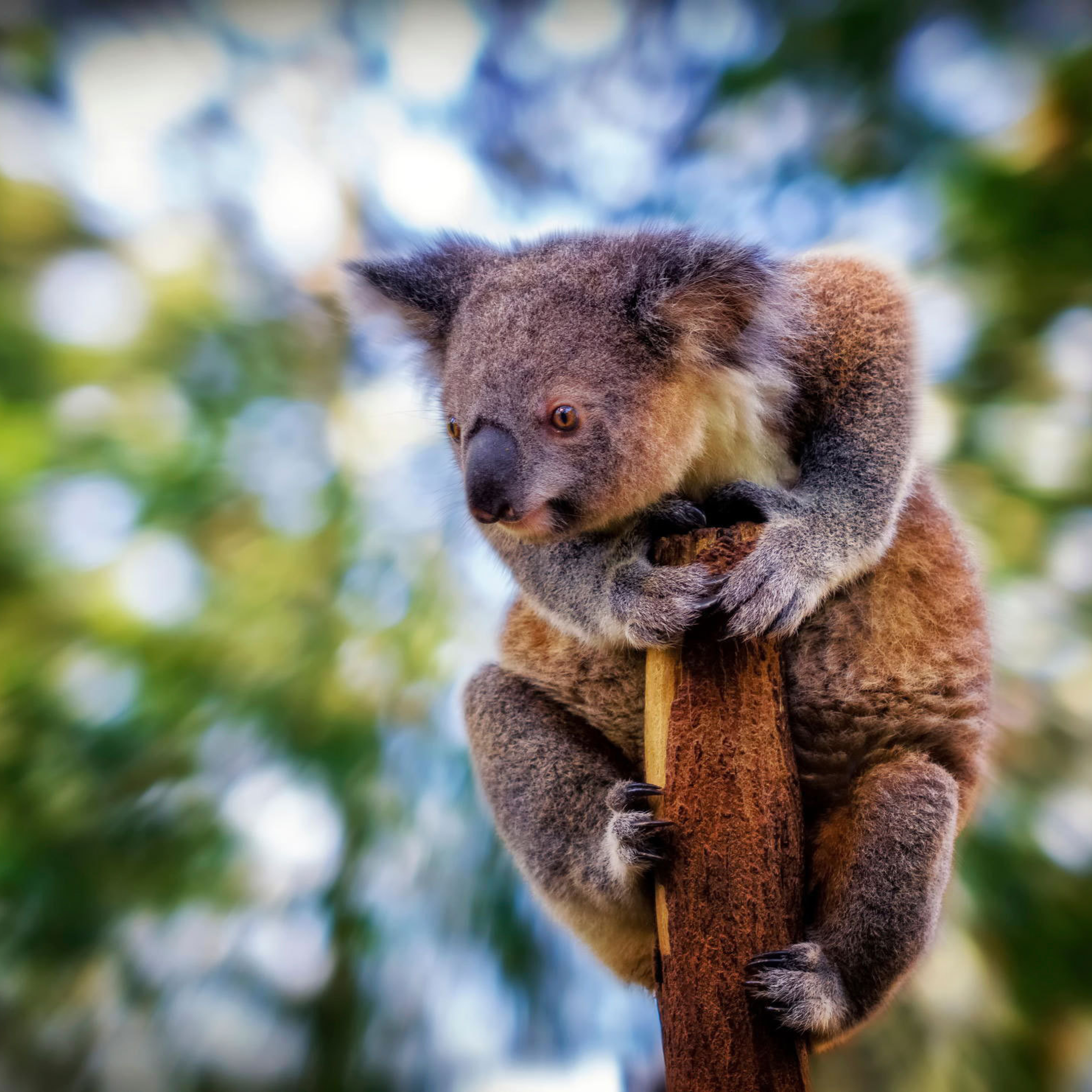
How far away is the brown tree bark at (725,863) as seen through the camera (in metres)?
1.70

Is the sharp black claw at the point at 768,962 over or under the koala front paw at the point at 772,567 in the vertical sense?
under

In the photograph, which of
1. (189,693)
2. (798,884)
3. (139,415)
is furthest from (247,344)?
(798,884)

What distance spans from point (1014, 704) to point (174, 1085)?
11.7 ft

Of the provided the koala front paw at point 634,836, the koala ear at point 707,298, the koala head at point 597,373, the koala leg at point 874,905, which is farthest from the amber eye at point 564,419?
the koala leg at point 874,905

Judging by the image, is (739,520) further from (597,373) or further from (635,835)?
(635,835)

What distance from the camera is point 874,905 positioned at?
1.88 m

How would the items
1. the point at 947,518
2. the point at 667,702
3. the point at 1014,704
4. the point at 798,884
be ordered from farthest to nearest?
1. the point at 1014,704
2. the point at 947,518
3. the point at 667,702
4. the point at 798,884

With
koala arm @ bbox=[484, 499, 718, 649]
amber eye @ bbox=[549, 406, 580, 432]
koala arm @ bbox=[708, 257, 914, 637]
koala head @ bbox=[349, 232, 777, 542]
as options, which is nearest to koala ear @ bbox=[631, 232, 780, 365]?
koala head @ bbox=[349, 232, 777, 542]

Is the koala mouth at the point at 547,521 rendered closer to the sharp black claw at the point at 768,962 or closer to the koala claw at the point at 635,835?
the koala claw at the point at 635,835

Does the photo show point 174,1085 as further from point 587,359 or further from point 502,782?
point 587,359

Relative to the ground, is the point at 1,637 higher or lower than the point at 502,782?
higher

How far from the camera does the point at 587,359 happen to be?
2189 millimetres

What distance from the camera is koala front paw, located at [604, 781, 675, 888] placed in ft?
6.17

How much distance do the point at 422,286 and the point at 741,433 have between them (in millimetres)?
1020
